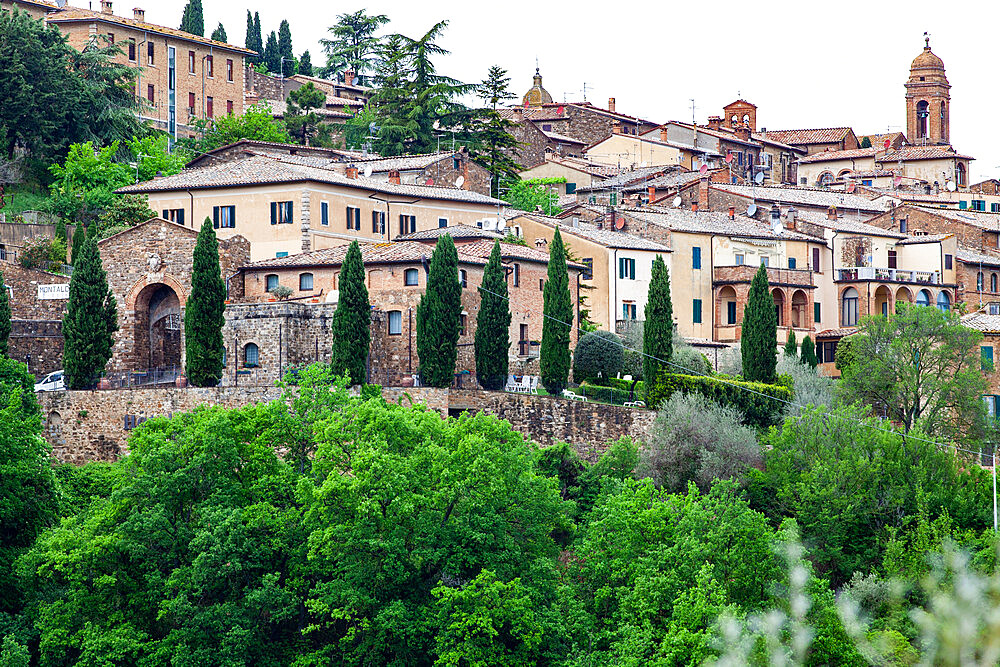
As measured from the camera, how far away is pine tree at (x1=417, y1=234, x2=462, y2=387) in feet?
167

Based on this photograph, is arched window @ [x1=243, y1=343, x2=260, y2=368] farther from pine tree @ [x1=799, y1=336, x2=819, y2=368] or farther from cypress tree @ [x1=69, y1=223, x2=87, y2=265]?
pine tree @ [x1=799, y1=336, x2=819, y2=368]

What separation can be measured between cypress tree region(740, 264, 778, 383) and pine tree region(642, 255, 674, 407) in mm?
3269

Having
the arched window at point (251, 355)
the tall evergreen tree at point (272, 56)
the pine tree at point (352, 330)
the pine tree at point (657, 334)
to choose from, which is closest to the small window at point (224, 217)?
the arched window at point (251, 355)

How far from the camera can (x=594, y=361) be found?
5775cm

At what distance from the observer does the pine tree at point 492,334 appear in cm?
5238

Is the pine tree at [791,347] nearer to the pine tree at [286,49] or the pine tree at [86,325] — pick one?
the pine tree at [86,325]

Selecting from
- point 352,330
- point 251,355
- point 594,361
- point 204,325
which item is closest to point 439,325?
point 352,330

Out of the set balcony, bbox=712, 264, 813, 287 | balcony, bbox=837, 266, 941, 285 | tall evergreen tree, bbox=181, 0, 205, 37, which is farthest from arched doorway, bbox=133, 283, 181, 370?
tall evergreen tree, bbox=181, 0, 205, 37

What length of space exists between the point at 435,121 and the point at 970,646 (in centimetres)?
7498

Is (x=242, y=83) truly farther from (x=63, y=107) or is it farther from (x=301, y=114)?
(x=63, y=107)

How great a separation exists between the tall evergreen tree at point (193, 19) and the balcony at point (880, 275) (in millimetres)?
51780

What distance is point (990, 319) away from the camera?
65.1 metres

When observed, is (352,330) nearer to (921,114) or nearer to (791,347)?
(791,347)

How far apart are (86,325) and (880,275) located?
41561 millimetres
